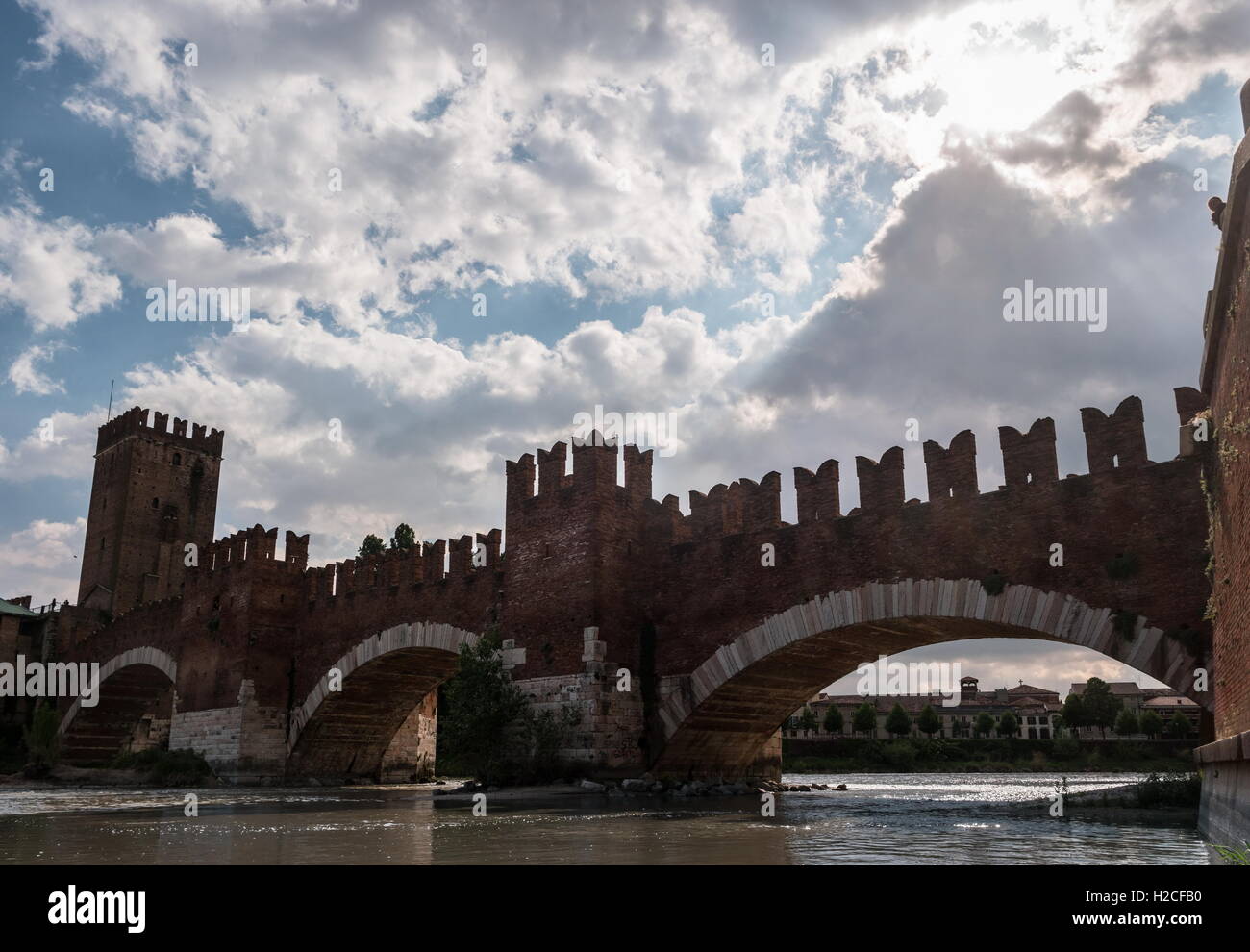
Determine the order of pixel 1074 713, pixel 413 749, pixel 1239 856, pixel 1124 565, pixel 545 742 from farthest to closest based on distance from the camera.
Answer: pixel 1074 713 → pixel 413 749 → pixel 545 742 → pixel 1124 565 → pixel 1239 856

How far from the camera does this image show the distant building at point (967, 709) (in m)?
99.4

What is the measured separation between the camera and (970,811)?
1608 centimetres

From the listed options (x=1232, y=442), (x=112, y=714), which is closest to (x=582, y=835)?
(x=1232, y=442)

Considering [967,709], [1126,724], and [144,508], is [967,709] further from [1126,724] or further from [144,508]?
[144,508]

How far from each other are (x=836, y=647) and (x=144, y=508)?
44516 millimetres

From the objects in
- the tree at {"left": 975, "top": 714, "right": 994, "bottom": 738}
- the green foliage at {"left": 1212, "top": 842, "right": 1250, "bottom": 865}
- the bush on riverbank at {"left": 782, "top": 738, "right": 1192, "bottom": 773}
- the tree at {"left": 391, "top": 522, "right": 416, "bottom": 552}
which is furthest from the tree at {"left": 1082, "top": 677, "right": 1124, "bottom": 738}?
the green foliage at {"left": 1212, "top": 842, "right": 1250, "bottom": 865}

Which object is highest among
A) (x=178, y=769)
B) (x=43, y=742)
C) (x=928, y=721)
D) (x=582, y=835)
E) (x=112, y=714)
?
(x=582, y=835)

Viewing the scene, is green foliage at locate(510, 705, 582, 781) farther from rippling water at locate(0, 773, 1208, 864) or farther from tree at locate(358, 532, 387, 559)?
tree at locate(358, 532, 387, 559)

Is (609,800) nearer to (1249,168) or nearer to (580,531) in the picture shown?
(580,531)

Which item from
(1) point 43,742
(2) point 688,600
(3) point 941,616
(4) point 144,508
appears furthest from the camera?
(4) point 144,508

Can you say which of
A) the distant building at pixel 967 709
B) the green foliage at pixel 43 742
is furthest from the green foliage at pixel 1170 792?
the distant building at pixel 967 709

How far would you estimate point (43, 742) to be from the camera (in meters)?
36.8
